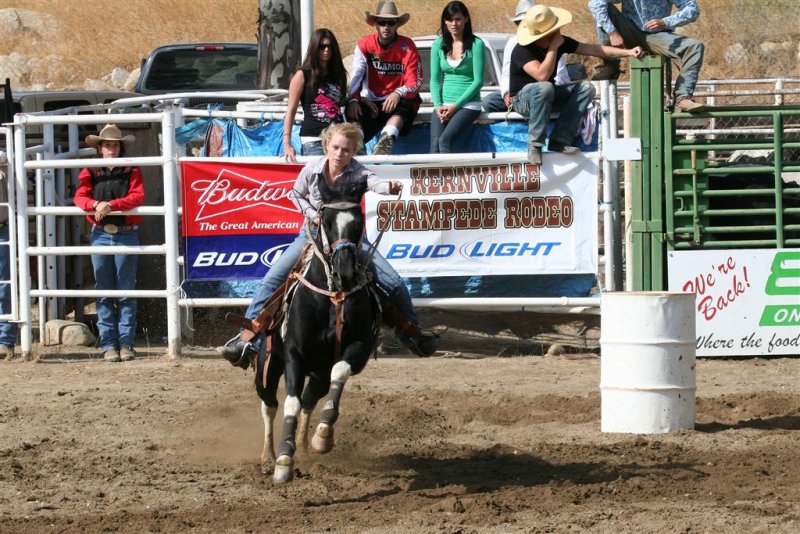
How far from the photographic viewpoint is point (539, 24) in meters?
10.8

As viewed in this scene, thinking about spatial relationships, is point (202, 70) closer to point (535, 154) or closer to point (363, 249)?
point (535, 154)

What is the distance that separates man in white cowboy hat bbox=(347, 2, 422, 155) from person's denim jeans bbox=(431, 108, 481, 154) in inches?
9.8

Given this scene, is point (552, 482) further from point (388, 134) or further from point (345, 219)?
point (388, 134)

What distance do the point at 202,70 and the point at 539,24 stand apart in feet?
25.6

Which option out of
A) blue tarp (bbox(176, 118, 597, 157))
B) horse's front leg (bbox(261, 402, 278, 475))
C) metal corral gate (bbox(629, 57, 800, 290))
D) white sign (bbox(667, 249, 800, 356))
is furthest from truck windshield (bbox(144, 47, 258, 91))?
horse's front leg (bbox(261, 402, 278, 475))

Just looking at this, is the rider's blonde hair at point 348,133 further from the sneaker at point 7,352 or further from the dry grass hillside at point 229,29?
the dry grass hillside at point 229,29

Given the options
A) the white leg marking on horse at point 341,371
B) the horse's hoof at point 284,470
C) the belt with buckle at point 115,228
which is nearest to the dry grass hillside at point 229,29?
the belt with buckle at point 115,228

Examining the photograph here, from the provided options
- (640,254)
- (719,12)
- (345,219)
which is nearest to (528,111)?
(640,254)

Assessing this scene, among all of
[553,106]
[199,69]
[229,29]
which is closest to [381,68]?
[553,106]

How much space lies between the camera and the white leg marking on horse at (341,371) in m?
6.88

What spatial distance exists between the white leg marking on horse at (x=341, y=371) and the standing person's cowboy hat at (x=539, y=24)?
4779 mm

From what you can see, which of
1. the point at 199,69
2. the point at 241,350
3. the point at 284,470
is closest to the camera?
the point at 284,470

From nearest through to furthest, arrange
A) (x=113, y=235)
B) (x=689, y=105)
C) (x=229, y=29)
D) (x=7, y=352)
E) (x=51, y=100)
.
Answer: (x=689, y=105) → (x=113, y=235) → (x=7, y=352) → (x=51, y=100) → (x=229, y=29)

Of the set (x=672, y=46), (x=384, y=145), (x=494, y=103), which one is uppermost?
(x=672, y=46)
